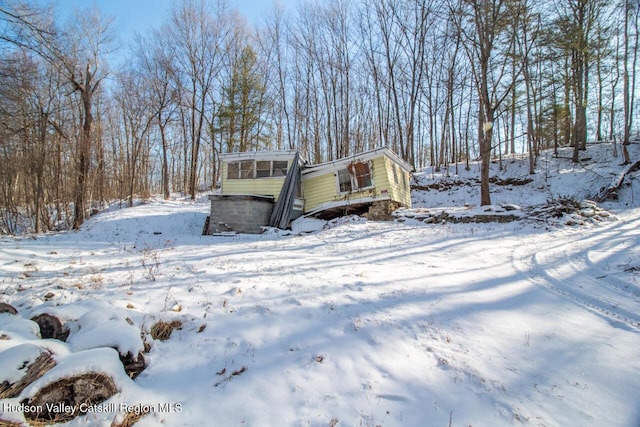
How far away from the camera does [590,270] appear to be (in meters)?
4.84

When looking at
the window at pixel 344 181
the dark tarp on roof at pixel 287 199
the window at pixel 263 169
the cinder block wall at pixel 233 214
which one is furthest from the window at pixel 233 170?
the window at pixel 344 181

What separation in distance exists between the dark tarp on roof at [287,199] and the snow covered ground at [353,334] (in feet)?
22.3

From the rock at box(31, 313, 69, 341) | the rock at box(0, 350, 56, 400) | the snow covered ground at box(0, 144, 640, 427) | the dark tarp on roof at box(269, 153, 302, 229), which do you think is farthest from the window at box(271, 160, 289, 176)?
the rock at box(0, 350, 56, 400)

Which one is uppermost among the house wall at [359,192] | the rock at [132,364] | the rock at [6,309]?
the house wall at [359,192]

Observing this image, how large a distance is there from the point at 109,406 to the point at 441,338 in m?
2.87

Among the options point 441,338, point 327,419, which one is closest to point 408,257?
point 441,338

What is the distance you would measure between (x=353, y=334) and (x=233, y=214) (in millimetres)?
10584

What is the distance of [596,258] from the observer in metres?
5.39

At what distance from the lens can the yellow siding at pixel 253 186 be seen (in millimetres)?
14130

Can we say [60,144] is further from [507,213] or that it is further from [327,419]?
[507,213]

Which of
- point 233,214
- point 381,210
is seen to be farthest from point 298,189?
point 381,210

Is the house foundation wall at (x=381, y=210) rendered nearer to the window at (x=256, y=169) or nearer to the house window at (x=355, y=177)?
the house window at (x=355, y=177)

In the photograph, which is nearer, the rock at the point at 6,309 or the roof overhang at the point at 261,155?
the rock at the point at 6,309

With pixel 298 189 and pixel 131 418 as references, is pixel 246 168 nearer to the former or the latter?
pixel 298 189
